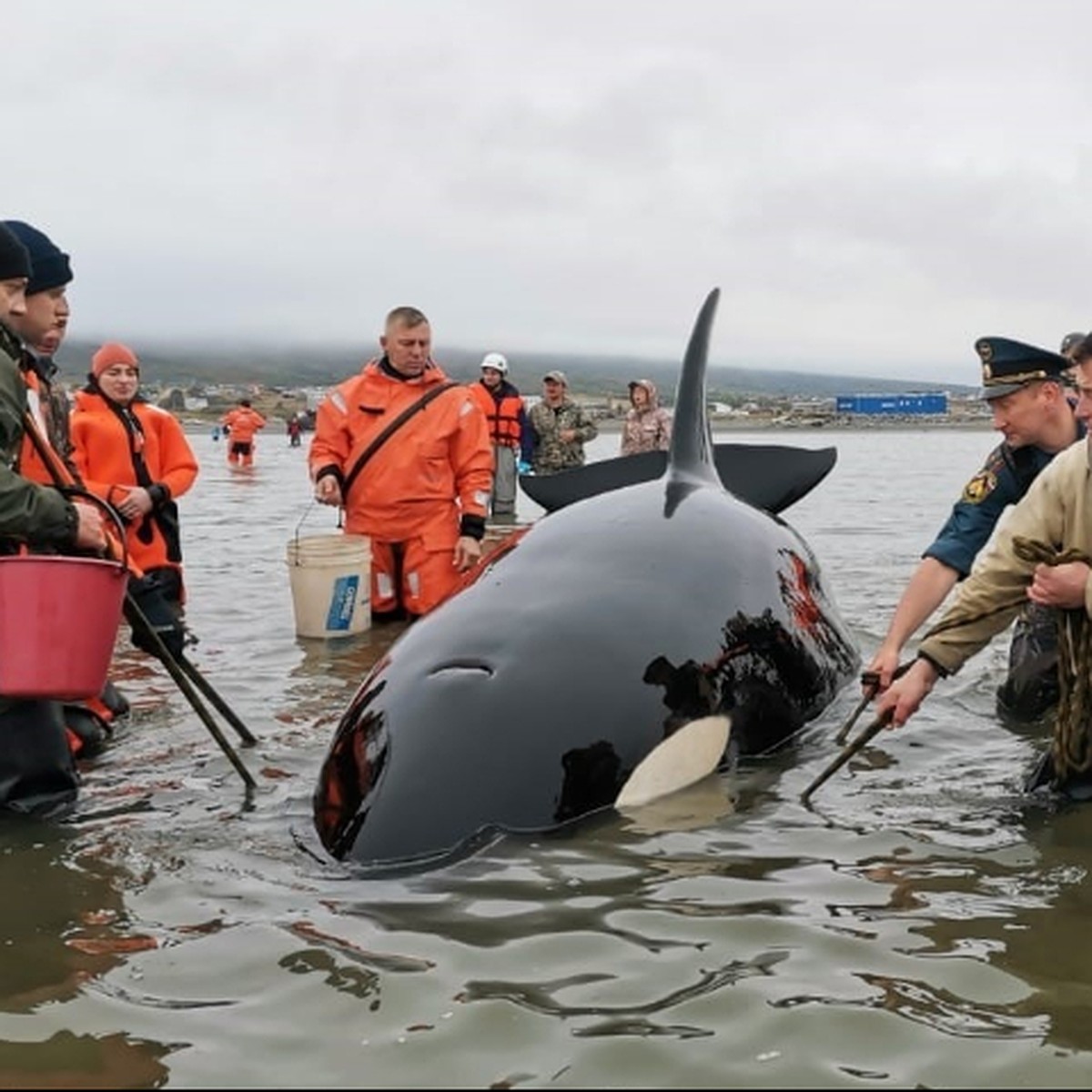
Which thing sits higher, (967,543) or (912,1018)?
(967,543)

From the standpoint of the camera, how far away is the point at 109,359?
9734mm

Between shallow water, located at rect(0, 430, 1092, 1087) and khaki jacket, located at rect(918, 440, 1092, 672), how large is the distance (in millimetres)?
665

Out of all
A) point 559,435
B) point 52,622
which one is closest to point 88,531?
point 52,622

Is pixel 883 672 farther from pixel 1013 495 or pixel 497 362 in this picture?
pixel 497 362

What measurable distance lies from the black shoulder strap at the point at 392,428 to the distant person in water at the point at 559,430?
369 inches

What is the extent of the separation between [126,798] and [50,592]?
1.16 meters

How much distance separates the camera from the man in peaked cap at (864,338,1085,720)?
664 cm

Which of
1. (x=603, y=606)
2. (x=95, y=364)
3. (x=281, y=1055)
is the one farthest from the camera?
(x=95, y=364)

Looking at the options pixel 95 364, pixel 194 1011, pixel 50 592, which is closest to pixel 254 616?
pixel 95 364

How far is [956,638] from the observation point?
5746 millimetres

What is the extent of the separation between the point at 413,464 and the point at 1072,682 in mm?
5556

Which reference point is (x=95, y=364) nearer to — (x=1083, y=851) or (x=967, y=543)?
(x=967, y=543)

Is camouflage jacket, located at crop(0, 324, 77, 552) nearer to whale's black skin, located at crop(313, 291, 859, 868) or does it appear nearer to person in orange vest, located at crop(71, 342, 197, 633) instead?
whale's black skin, located at crop(313, 291, 859, 868)

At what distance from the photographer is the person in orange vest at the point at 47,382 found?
245 inches
